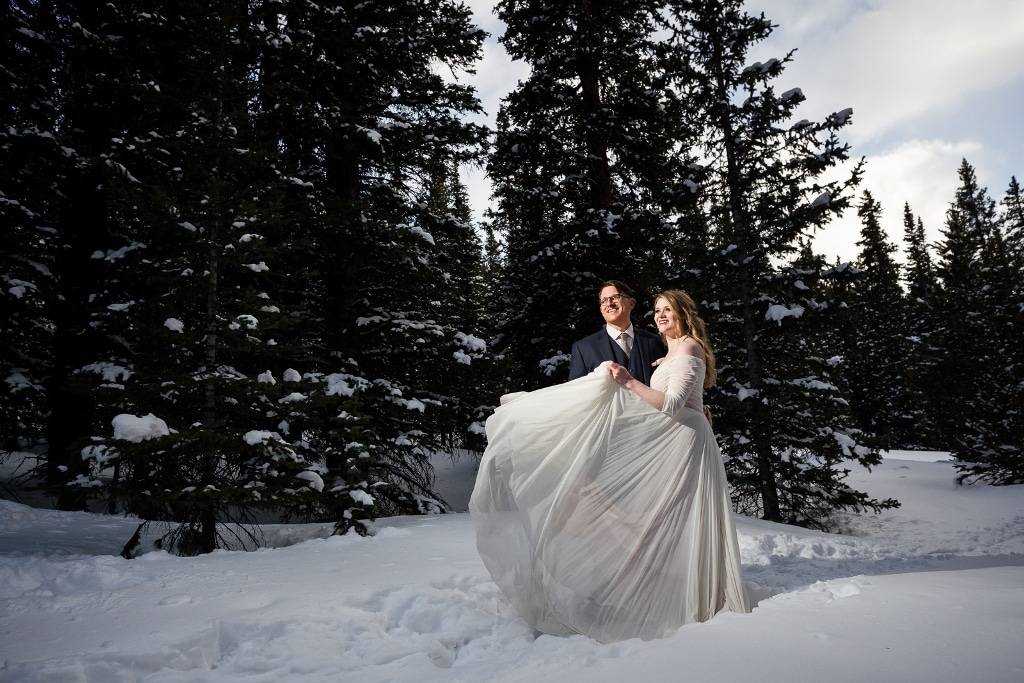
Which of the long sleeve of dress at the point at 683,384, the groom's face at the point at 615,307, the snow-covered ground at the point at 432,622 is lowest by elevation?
Result: the snow-covered ground at the point at 432,622

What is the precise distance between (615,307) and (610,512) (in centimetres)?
162

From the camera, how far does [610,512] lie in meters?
3.57

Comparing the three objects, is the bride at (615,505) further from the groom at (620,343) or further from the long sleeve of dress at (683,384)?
the groom at (620,343)

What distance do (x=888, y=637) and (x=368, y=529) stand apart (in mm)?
5370

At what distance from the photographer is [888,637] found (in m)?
2.59

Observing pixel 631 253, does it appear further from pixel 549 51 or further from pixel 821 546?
pixel 821 546

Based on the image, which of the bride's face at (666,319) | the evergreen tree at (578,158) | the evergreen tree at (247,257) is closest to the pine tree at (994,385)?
the evergreen tree at (578,158)

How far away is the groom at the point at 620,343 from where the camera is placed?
4.40 metres

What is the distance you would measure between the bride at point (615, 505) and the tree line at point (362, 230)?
10.9ft

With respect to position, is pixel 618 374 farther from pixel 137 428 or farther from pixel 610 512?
pixel 137 428

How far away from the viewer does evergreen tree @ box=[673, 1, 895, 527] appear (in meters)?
9.54

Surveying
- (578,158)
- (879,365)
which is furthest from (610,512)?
(879,365)

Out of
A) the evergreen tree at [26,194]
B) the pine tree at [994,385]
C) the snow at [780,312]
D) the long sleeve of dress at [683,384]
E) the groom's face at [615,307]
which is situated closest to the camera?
the long sleeve of dress at [683,384]

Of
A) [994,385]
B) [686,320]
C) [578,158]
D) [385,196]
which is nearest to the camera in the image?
[686,320]
